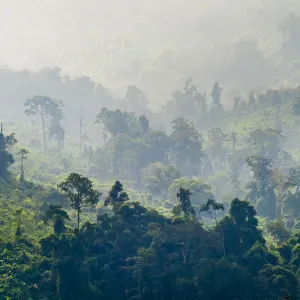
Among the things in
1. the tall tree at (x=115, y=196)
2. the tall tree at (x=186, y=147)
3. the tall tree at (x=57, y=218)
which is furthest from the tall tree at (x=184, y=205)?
the tall tree at (x=186, y=147)

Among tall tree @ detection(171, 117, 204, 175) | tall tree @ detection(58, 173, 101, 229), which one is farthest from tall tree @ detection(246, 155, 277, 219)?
tall tree @ detection(58, 173, 101, 229)

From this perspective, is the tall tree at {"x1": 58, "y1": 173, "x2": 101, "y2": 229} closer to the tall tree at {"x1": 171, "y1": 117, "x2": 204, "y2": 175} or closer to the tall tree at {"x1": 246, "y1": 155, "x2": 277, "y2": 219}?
the tall tree at {"x1": 246, "y1": 155, "x2": 277, "y2": 219}

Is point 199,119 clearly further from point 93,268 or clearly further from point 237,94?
point 93,268

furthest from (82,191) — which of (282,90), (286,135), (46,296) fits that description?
(282,90)

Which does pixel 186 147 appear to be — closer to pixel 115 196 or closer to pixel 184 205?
pixel 184 205

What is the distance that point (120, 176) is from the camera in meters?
121

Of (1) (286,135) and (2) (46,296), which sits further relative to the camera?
(1) (286,135)

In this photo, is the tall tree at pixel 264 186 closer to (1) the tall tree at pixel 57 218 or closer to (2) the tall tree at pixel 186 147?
(2) the tall tree at pixel 186 147

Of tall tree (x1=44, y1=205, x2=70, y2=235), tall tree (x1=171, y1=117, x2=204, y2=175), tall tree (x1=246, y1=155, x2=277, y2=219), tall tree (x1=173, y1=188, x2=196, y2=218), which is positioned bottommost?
tall tree (x1=44, y1=205, x2=70, y2=235)

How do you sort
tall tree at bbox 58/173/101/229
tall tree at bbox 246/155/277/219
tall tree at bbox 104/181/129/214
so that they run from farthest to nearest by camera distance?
tall tree at bbox 246/155/277/219 < tall tree at bbox 104/181/129/214 < tall tree at bbox 58/173/101/229

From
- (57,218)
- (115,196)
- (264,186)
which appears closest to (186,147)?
(264,186)

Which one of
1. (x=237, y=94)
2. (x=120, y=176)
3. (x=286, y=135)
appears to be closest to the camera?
(x=120, y=176)

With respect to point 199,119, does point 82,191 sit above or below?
below

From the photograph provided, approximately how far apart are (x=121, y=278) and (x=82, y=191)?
9.63m
